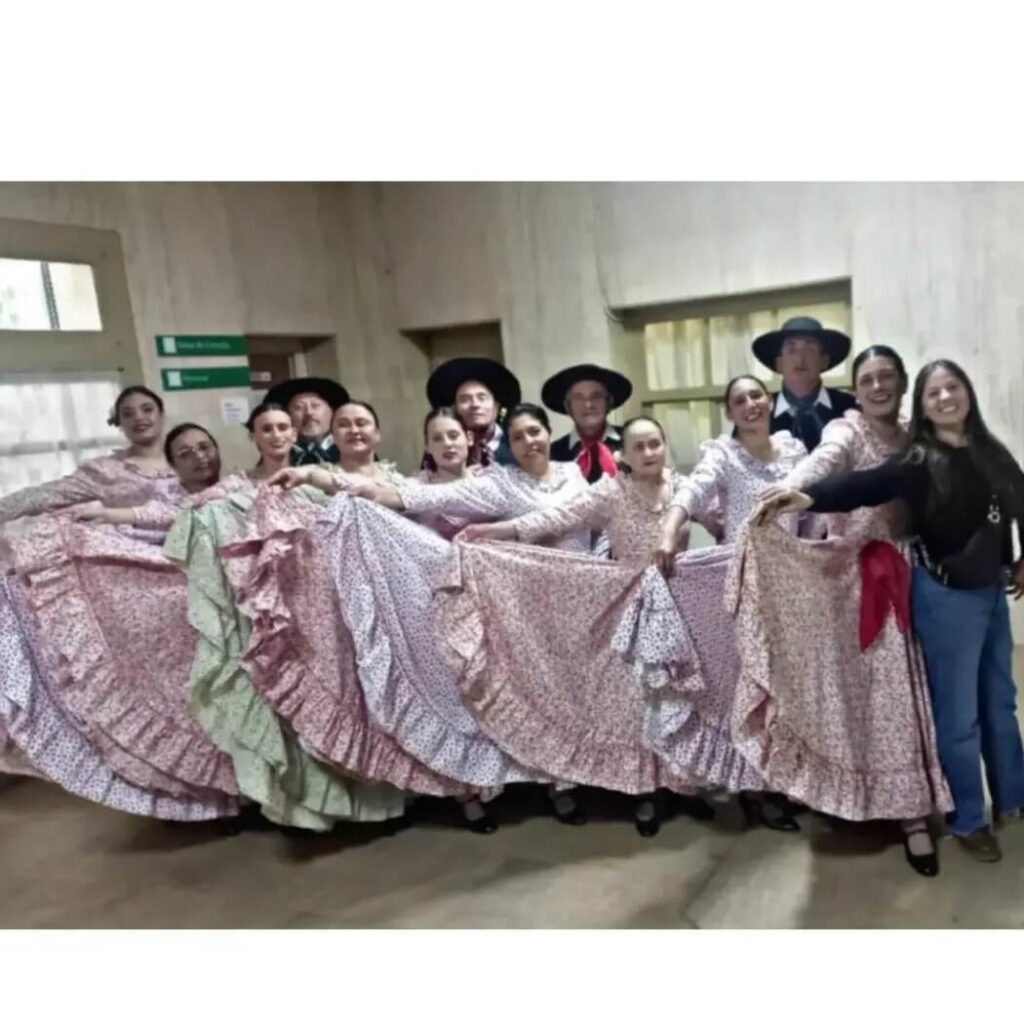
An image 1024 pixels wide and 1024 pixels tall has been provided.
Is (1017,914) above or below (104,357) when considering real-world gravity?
below

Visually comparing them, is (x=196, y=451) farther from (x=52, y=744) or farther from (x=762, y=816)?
(x=762, y=816)

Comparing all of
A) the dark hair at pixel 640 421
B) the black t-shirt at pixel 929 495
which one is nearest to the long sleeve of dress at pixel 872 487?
the black t-shirt at pixel 929 495

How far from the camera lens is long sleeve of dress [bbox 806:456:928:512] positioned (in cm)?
163

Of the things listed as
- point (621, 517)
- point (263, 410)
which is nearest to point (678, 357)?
point (621, 517)

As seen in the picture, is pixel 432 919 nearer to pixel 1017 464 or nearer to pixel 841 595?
pixel 841 595

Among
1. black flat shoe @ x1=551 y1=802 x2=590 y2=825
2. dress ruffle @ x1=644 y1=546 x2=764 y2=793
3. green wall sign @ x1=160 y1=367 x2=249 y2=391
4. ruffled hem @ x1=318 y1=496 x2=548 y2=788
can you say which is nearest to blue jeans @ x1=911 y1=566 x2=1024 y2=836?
dress ruffle @ x1=644 y1=546 x2=764 y2=793

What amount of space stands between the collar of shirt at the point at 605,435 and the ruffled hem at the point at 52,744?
1.20m

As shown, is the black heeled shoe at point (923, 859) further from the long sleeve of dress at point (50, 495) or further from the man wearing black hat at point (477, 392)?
the long sleeve of dress at point (50, 495)

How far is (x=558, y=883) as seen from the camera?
5.87 ft

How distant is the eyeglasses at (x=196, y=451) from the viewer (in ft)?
6.19

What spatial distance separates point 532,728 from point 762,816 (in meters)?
0.55

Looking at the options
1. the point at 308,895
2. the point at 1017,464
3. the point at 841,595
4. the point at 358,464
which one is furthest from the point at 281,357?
the point at 1017,464

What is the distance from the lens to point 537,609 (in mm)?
1864
